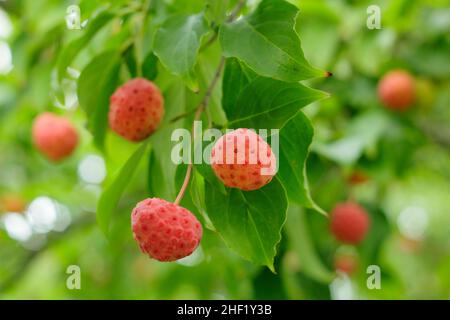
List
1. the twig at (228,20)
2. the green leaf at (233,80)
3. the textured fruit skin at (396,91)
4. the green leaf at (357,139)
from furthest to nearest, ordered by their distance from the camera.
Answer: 1. the textured fruit skin at (396,91)
2. the green leaf at (357,139)
3. the twig at (228,20)
4. the green leaf at (233,80)

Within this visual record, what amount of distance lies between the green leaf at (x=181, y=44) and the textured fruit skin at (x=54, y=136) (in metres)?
1.15

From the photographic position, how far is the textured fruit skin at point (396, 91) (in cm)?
264

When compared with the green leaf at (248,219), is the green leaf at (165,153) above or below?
above

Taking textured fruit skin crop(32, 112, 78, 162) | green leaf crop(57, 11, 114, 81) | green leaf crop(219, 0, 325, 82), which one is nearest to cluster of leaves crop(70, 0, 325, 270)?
green leaf crop(219, 0, 325, 82)

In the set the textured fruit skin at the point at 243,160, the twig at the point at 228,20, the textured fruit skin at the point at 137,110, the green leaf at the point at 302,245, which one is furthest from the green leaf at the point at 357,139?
the textured fruit skin at the point at 243,160

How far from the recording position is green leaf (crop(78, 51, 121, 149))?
1.55 m

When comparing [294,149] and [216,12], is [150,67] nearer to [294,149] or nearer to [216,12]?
[216,12]

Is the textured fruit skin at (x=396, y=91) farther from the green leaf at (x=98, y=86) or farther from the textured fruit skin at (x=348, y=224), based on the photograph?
the green leaf at (x=98, y=86)

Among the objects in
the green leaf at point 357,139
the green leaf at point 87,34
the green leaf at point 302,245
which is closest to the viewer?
the green leaf at point 87,34

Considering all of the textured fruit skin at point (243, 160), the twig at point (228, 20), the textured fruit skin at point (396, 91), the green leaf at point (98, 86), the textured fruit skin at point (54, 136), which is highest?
the textured fruit skin at point (396, 91)

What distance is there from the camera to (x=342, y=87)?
270 cm

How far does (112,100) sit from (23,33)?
1.25 metres

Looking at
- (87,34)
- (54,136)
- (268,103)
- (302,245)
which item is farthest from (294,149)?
(54,136)
